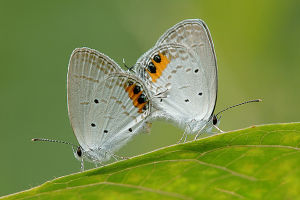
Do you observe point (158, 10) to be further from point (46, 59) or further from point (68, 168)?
point (68, 168)

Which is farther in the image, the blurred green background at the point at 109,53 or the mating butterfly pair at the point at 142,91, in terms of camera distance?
the blurred green background at the point at 109,53

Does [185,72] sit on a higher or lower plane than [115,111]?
higher

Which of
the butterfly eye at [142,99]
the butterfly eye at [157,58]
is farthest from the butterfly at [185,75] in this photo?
the butterfly eye at [142,99]

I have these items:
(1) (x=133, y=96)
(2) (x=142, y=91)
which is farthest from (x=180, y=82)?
(1) (x=133, y=96)

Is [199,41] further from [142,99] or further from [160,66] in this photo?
[142,99]

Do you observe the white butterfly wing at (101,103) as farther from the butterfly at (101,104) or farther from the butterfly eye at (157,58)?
the butterfly eye at (157,58)

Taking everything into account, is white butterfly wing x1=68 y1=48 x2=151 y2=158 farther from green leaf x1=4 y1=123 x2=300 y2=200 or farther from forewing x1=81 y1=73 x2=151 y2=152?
green leaf x1=4 y1=123 x2=300 y2=200

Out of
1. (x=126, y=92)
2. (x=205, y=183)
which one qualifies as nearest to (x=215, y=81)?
(x=126, y=92)
